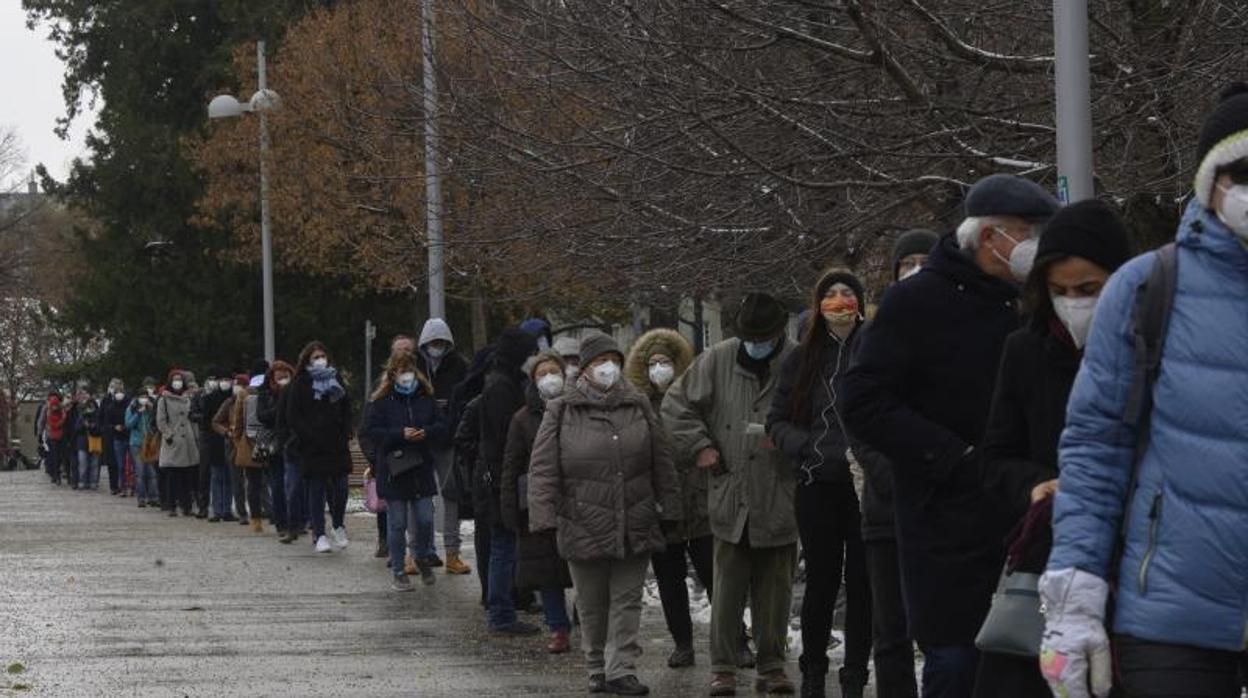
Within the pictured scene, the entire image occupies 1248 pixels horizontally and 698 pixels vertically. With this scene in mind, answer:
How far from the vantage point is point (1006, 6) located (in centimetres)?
1336

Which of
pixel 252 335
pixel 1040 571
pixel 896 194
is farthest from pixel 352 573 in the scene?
pixel 252 335

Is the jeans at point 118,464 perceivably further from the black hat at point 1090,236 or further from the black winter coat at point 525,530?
the black hat at point 1090,236

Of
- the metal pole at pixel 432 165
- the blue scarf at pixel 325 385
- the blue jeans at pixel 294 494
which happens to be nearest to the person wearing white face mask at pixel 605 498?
the metal pole at pixel 432 165

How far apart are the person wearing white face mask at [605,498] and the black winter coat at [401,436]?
6.01 metres

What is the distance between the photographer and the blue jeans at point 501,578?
556 inches

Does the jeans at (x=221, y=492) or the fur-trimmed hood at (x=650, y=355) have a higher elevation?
the fur-trimmed hood at (x=650, y=355)

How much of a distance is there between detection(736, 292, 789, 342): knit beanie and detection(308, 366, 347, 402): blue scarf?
34.2 feet

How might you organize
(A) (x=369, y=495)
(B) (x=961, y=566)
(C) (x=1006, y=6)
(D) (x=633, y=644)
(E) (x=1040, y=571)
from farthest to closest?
(A) (x=369, y=495)
(C) (x=1006, y=6)
(D) (x=633, y=644)
(B) (x=961, y=566)
(E) (x=1040, y=571)

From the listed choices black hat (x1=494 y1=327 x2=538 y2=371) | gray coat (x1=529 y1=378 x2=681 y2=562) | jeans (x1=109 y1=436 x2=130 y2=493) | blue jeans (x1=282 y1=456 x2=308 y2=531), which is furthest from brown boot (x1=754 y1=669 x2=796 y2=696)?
jeans (x1=109 y1=436 x2=130 y2=493)

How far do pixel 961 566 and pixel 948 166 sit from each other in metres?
7.68

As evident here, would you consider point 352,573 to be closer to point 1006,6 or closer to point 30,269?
point 1006,6

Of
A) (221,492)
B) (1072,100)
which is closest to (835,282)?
Result: (1072,100)

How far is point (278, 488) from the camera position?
80.3 feet

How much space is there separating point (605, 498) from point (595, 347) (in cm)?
76
